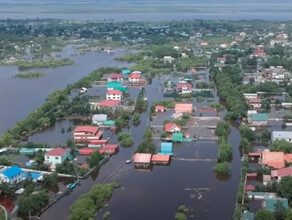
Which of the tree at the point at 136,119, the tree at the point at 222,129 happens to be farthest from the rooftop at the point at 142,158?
the tree at the point at 136,119

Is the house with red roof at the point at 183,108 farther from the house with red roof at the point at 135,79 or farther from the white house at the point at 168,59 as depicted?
the white house at the point at 168,59

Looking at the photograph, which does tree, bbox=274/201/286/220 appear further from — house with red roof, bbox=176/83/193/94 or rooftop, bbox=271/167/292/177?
house with red roof, bbox=176/83/193/94

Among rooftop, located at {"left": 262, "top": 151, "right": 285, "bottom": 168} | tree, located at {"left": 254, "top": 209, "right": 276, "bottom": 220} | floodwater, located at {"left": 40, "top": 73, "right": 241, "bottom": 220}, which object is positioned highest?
tree, located at {"left": 254, "top": 209, "right": 276, "bottom": 220}

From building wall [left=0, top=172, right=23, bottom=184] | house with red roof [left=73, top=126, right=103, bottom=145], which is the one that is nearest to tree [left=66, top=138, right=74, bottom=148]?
house with red roof [left=73, top=126, right=103, bottom=145]

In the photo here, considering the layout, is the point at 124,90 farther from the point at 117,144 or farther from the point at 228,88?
the point at 117,144

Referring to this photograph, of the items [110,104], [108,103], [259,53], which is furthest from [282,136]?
[259,53]

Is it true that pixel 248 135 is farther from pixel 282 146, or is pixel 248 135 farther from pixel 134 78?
pixel 134 78

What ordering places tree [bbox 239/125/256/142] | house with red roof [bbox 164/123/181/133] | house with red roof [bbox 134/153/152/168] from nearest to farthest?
1. house with red roof [bbox 134/153/152/168]
2. tree [bbox 239/125/256/142]
3. house with red roof [bbox 164/123/181/133]

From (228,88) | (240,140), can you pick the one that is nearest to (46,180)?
(240,140)
